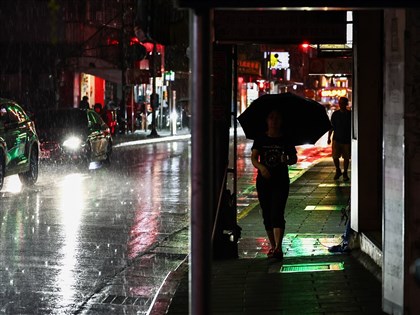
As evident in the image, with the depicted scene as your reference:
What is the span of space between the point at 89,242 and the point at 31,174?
7.83 meters

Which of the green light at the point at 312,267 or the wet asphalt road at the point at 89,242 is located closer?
the wet asphalt road at the point at 89,242

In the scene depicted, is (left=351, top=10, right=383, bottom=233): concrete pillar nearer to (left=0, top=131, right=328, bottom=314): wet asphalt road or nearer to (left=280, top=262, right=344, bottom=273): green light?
(left=280, top=262, right=344, bottom=273): green light

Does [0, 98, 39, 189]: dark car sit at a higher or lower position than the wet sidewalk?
higher

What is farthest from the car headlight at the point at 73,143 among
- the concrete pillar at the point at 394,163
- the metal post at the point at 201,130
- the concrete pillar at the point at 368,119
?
the metal post at the point at 201,130

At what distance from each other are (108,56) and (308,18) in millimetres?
40753

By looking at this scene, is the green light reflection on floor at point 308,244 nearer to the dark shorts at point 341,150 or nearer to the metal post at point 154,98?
the dark shorts at point 341,150

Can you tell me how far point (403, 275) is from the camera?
657cm

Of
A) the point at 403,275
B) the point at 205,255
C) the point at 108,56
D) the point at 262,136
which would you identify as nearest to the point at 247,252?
the point at 262,136

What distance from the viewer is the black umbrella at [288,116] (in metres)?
10.2

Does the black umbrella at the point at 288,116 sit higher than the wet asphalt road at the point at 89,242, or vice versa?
the black umbrella at the point at 288,116

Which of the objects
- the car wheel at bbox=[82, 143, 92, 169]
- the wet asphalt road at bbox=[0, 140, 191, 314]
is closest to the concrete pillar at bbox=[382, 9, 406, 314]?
the wet asphalt road at bbox=[0, 140, 191, 314]

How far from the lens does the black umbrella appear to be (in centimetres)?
1018

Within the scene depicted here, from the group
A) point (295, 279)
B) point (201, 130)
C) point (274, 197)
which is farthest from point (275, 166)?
point (201, 130)
